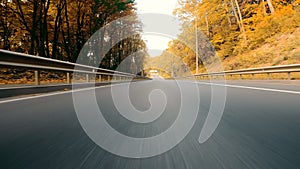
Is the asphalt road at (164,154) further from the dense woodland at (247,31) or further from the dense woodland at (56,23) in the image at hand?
the dense woodland at (56,23)

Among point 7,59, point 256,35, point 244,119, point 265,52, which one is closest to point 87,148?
point 244,119

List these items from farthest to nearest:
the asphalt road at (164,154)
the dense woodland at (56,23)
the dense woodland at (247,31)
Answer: the dense woodland at (247,31)
the dense woodland at (56,23)
the asphalt road at (164,154)

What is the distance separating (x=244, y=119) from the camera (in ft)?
12.8

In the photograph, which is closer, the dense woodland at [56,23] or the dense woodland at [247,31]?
the dense woodland at [56,23]

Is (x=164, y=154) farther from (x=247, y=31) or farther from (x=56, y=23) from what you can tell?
(x=247, y=31)

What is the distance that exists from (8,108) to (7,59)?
1890 mm

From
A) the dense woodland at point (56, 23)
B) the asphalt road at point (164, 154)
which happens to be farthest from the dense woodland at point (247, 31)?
the asphalt road at point (164, 154)

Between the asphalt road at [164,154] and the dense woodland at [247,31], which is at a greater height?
the dense woodland at [247,31]

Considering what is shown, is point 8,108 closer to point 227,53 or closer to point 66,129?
point 66,129

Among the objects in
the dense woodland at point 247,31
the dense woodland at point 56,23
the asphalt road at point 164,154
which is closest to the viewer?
the asphalt road at point 164,154

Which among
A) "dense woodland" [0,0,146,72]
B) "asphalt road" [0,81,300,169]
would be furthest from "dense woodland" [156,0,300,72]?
"asphalt road" [0,81,300,169]

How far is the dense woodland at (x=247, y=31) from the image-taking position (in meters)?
25.2

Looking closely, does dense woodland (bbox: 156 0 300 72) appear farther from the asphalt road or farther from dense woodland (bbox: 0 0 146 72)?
the asphalt road

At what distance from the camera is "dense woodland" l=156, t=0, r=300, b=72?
2516 cm
